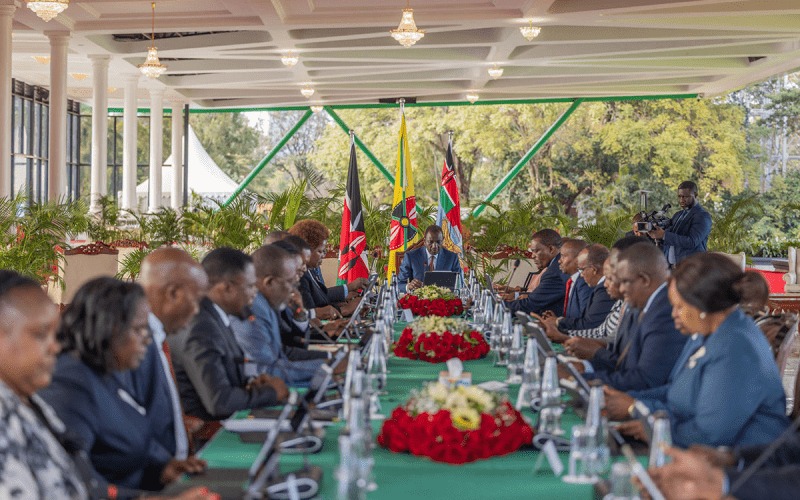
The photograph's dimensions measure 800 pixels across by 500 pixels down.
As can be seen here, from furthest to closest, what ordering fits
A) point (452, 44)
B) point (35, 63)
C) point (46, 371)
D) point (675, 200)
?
1. point (675, 200)
2. point (35, 63)
3. point (452, 44)
4. point (46, 371)

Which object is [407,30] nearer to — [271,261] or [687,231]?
[687,231]

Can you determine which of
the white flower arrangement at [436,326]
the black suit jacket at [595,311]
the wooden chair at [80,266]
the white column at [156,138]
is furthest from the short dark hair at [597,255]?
the white column at [156,138]

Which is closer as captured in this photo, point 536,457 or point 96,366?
point 96,366

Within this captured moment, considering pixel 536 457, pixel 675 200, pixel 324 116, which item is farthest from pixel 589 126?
pixel 536 457

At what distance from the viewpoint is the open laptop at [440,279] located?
682 centimetres

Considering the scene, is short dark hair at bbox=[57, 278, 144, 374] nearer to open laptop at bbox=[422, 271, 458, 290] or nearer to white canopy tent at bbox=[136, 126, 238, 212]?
open laptop at bbox=[422, 271, 458, 290]

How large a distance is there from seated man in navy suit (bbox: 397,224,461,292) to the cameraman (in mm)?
2085

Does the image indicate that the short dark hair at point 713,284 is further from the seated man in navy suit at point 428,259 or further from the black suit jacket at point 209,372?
the seated man in navy suit at point 428,259

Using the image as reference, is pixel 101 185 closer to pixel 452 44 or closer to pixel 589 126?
pixel 452 44

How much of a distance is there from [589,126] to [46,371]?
21921 millimetres

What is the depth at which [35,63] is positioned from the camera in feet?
50.5

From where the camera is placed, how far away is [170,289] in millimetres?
2680

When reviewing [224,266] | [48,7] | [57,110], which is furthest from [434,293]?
[57,110]

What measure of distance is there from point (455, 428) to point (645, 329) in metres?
1.42
